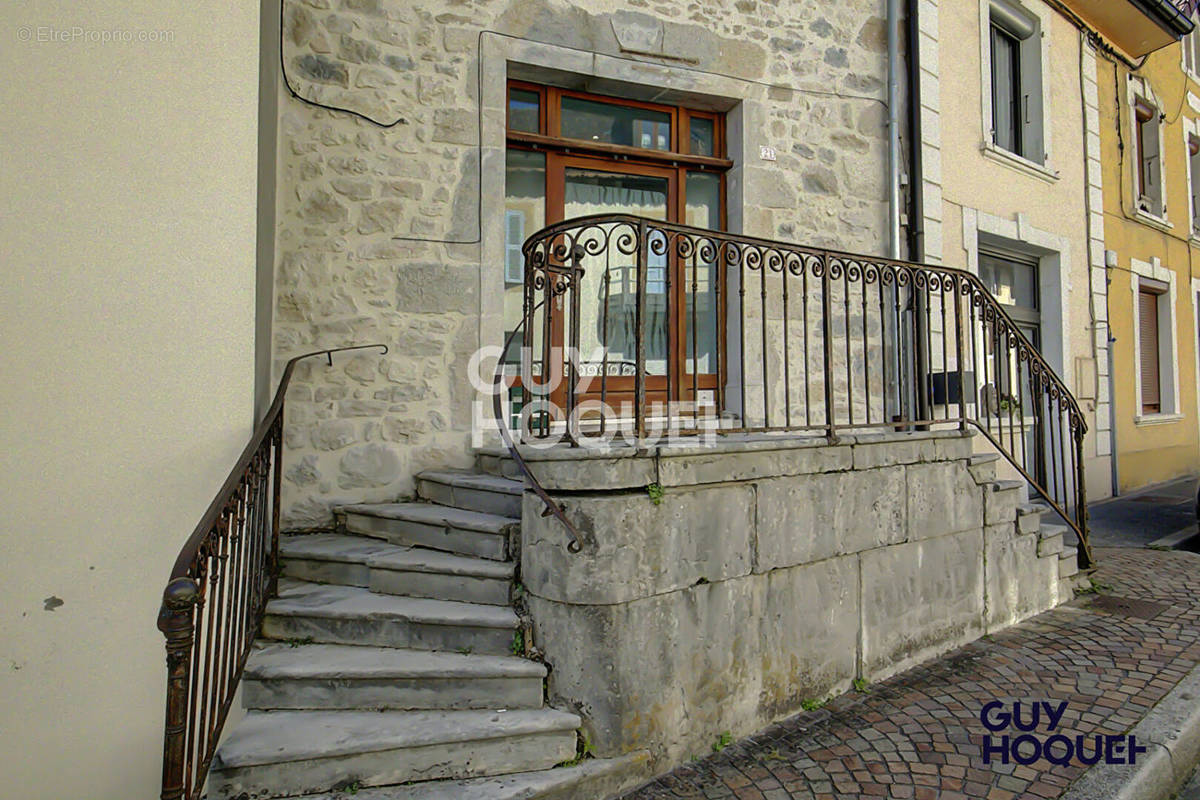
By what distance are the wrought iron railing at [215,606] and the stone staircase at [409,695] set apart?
106 mm

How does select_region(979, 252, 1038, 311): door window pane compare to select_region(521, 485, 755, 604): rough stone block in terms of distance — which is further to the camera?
select_region(979, 252, 1038, 311): door window pane

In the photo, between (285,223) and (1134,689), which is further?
(285,223)

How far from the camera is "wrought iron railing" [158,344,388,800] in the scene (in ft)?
5.73

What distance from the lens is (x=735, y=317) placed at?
16.4 ft

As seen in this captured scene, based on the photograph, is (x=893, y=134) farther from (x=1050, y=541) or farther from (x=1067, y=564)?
(x=1067, y=564)

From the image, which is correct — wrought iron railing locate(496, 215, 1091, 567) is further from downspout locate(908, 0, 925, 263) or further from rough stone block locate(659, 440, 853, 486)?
downspout locate(908, 0, 925, 263)

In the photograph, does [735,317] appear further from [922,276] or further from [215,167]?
[215,167]

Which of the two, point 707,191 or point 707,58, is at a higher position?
point 707,58

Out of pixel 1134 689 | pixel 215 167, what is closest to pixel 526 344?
pixel 215 167

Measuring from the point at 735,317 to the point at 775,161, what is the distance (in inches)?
48.4

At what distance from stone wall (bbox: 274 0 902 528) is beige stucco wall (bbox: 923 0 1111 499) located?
311 cm

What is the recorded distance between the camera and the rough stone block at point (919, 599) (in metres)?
3.29

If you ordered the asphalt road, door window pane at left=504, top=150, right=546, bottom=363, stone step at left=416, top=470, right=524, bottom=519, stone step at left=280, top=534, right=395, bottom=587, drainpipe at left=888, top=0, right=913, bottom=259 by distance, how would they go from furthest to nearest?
1. the asphalt road
2. drainpipe at left=888, top=0, right=913, bottom=259
3. door window pane at left=504, top=150, right=546, bottom=363
4. stone step at left=416, top=470, right=524, bottom=519
5. stone step at left=280, top=534, right=395, bottom=587

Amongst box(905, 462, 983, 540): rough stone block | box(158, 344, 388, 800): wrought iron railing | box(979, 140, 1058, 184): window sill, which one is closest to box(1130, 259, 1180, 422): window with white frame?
box(979, 140, 1058, 184): window sill
